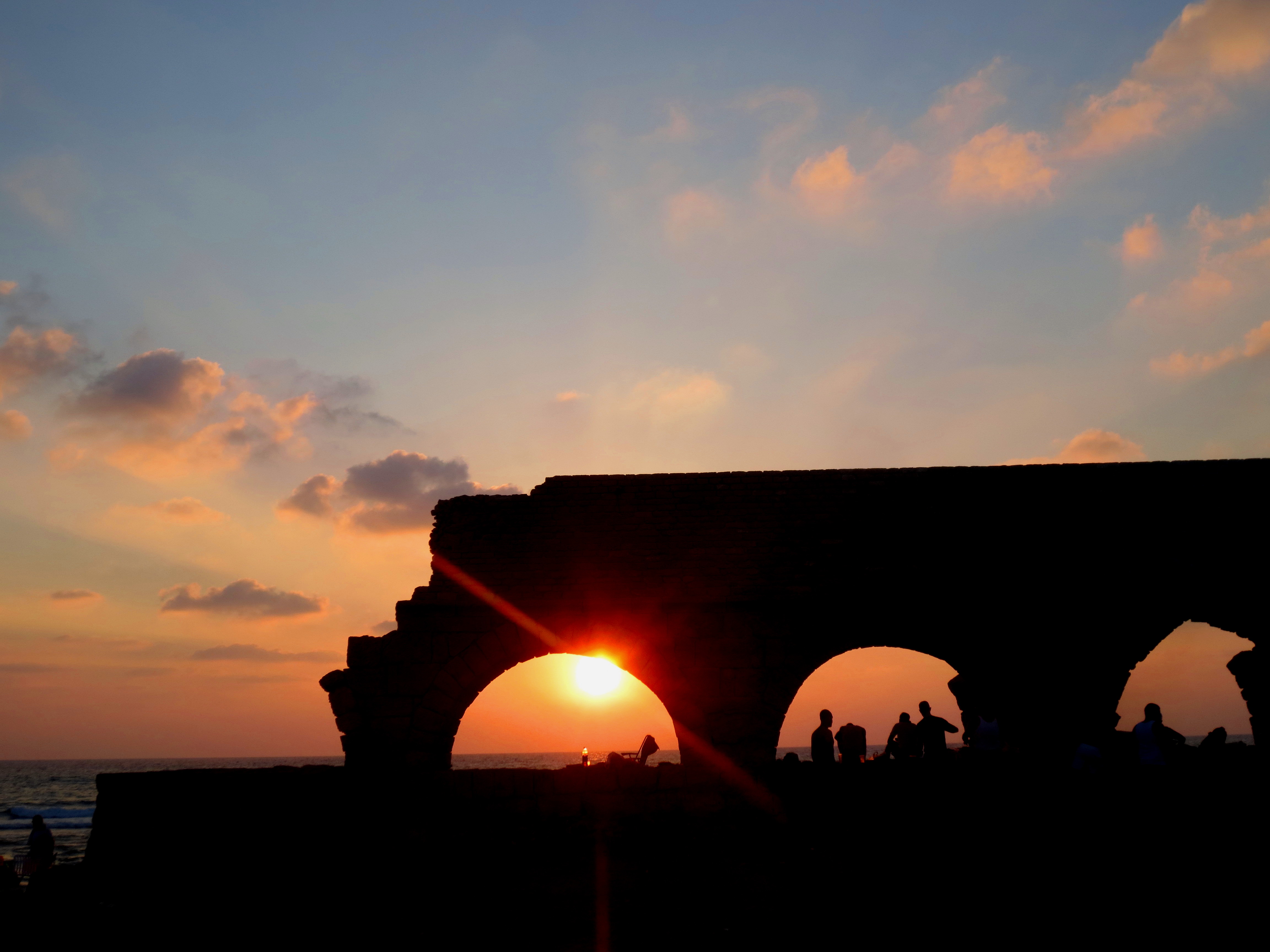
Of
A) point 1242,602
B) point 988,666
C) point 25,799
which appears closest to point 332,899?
point 988,666

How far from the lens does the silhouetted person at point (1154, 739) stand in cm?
800

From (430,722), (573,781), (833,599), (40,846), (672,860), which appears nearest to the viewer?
(672,860)

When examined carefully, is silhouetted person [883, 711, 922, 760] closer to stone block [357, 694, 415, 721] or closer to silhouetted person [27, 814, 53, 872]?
stone block [357, 694, 415, 721]

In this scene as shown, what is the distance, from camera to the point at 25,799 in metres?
55.8

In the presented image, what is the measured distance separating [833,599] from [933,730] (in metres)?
2.56

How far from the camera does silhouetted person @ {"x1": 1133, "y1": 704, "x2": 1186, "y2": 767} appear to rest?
7996 mm

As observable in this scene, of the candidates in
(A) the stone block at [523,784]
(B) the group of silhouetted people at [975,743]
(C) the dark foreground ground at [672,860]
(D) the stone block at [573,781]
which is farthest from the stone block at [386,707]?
(B) the group of silhouetted people at [975,743]

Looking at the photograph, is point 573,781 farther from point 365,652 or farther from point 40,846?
point 40,846

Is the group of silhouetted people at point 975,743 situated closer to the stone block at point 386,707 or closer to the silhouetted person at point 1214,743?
the silhouetted person at point 1214,743

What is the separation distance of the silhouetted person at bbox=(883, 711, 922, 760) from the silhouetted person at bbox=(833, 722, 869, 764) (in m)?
0.60

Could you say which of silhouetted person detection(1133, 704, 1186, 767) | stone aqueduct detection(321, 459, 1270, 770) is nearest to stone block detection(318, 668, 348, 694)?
stone aqueduct detection(321, 459, 1270, 770)

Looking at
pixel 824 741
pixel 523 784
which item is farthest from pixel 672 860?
pixel 824 741

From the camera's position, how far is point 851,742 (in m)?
10.3

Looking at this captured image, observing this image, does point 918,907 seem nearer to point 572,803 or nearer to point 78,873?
point 572,803
